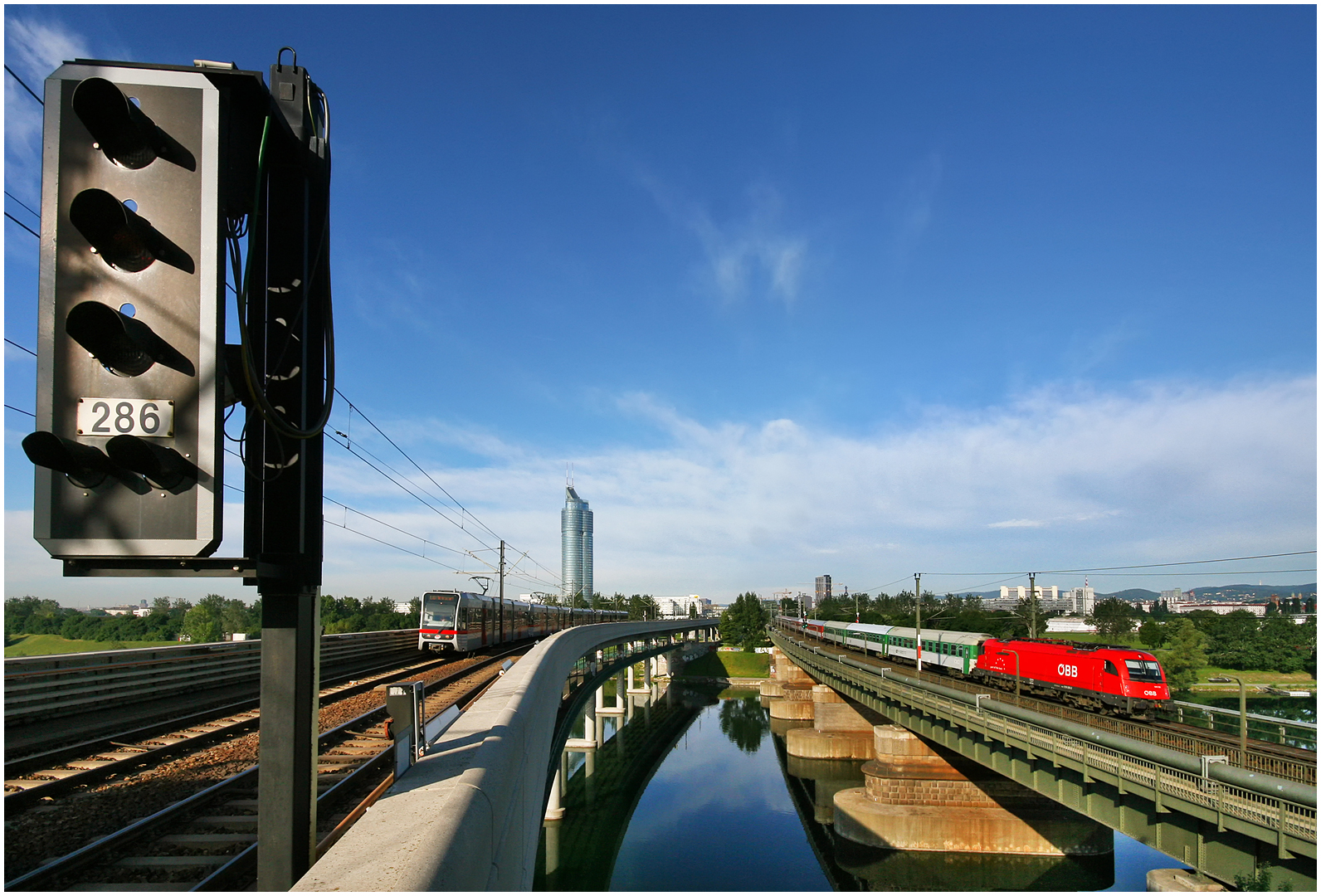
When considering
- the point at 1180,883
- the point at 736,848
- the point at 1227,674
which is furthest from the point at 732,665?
the point at 1180,883

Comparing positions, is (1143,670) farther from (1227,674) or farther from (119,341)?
(1227,674)

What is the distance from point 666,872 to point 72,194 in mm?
33044

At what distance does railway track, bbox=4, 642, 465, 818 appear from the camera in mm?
8258

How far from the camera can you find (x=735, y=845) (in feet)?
114

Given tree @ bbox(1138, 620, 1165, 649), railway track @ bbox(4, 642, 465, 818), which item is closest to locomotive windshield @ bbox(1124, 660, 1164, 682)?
railway track @ bbox(4, 642, 465, 818)


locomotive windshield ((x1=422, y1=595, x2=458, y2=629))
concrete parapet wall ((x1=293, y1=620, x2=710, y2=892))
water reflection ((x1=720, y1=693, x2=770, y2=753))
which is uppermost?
concrete parapet wall ((x1=293, y1=620, x2=710, y2=892))

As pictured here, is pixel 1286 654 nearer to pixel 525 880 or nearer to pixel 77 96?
pixel 525 880

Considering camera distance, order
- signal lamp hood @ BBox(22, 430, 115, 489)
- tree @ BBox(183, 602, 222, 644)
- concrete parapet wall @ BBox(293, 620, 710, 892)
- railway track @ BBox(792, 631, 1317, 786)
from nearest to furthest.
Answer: signal lamp hood @ BBox(22, 430, 115, 489) → concrete parapet wall @ BBox(293, 620, 710, 892) → railway track @ BBox(792, 631, 1317, 786) → tree @ BBox(183, 602, 222, 644)

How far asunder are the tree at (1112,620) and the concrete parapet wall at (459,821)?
231 ft

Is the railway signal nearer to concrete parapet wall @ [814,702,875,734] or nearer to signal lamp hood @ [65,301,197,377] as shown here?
signal lamp hood @ [65,301,197,377]

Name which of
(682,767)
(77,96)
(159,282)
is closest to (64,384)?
(159,282)

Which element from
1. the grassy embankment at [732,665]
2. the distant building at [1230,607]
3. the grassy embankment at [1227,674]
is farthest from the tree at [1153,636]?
the grassy embankment at [732,665]

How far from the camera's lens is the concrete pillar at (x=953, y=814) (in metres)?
31.4

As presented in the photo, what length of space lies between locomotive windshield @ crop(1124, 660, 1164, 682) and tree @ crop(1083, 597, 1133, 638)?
46.0 meters
